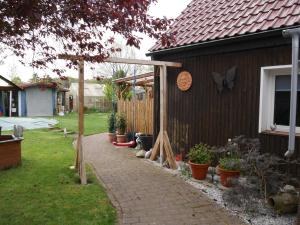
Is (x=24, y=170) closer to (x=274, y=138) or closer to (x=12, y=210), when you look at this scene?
(x=12, y=210)

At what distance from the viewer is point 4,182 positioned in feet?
21.9

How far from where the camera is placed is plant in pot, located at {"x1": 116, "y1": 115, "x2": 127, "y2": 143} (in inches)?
484

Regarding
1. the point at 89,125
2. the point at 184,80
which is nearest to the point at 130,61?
the point at 184,80

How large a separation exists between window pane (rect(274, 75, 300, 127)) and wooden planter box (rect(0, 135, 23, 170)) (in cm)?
634

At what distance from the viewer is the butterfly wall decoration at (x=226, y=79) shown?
22.6 feet

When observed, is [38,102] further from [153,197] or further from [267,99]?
[267,99]

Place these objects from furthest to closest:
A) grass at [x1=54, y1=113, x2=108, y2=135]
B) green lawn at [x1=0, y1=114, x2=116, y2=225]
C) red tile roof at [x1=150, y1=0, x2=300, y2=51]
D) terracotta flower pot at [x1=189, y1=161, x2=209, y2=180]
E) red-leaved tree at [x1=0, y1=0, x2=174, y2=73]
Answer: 1. grass at [x1=54, y1=113, x2=108, y2=135]
2. terracotta flower pot at [x1=189, y1=161, x2=209, y2=180]
3. red tile roof at [x1=150, y1=0, x2=300, y2=51]
4. green lawn at [x1=0, y1=114, x2=116, y2=225]
5. red-leaved tree at [x1=0, y1=0, x2=174, y2=73]

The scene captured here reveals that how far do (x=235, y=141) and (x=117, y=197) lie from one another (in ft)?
8.80

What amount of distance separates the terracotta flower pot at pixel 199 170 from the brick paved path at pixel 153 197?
348mm

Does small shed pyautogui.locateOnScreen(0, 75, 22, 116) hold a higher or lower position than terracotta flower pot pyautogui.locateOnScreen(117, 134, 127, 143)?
higher

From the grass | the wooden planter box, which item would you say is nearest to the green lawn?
the wooden planter box

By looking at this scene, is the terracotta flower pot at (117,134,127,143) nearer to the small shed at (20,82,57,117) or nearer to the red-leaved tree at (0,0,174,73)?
the red-leaved tree at (0,0,174,73)

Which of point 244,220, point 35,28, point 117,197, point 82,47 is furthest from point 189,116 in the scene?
point 35,28

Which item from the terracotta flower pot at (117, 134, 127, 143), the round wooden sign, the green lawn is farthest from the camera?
the terracotta flower pot at (117, 134, 127, 143)
